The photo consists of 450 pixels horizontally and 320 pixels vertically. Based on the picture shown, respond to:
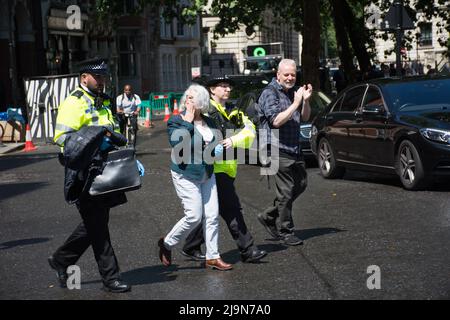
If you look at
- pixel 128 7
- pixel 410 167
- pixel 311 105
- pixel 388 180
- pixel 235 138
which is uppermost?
pixel 128 7

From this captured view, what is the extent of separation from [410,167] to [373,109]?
3.88 ft

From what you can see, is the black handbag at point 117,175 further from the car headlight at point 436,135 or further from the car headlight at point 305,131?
the car headlight at point 305,131

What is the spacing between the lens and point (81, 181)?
7.18 metres

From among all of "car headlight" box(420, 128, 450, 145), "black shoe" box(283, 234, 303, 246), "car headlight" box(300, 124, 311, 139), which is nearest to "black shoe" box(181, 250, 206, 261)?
"black shoe" box(283, 234, 303, 246)

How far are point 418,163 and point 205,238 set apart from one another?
5374 mm

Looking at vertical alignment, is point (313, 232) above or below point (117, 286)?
below

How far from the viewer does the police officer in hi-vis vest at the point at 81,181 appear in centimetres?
729

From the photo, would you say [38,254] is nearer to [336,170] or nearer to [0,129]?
[336,170]

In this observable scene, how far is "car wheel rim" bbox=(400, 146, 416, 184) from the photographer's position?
42.6 feet

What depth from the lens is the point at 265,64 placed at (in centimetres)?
6956

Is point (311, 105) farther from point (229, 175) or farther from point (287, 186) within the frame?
point (229, 175)

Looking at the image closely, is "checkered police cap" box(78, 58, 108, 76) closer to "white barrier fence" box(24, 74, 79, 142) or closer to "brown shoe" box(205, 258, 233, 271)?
"brown shoe" box(205, 258, 233, 271)

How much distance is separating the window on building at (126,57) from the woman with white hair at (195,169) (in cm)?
5440

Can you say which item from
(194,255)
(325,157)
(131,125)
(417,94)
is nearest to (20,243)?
(194,255)
